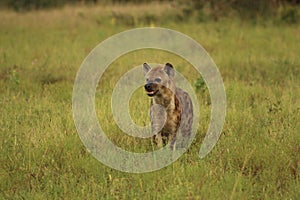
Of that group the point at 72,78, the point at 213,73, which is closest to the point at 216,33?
the point at 213,73

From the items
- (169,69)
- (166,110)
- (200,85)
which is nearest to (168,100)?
(166,110)

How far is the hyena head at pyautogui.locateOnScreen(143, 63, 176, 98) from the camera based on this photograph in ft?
21.6

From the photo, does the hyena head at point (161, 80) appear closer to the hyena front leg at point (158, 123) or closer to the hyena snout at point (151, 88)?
the hyena snout at point (151, 88)

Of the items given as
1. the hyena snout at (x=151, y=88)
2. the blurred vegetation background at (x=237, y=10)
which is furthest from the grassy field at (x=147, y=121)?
the blurred vegetation background at (x=237, y=10)

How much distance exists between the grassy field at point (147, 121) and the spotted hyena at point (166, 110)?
23cm

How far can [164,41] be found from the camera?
519 inches

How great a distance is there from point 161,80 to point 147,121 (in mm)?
765

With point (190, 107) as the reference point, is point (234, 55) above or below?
above

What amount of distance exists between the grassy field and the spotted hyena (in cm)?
23

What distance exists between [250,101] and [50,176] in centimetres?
386

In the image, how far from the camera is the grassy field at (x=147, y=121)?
5188mm

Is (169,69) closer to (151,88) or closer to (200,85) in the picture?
(151,88)

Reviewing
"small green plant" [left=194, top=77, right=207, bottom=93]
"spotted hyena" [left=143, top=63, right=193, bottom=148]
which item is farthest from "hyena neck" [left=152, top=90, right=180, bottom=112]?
"small green plant" [left=194, top=77, right=207, bottom=93]

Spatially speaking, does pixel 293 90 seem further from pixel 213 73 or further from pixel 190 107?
pixel 190 107
